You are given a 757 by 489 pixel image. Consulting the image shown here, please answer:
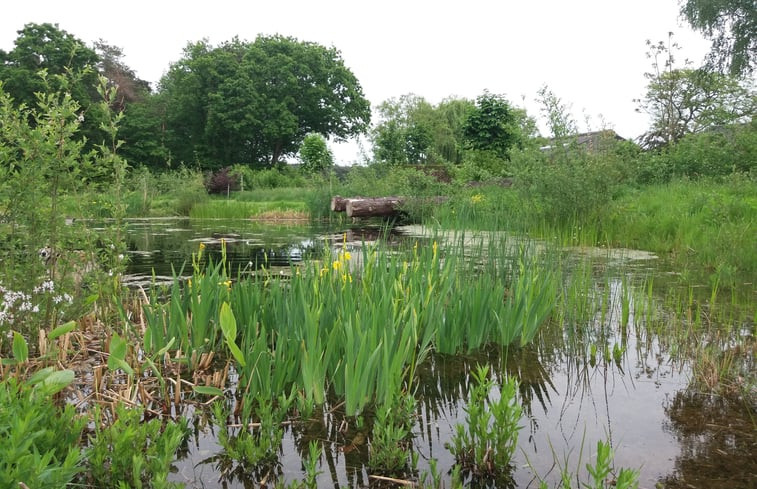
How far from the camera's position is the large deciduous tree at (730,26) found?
19203mm

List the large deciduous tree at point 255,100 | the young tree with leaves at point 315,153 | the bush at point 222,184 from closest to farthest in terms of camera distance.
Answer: the bush at point 222,184, the young tree with leaves at point 315,153, the large deciduous tree at point 255,100

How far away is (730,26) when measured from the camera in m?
19.8

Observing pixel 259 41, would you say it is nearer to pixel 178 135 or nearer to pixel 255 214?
pixel 178 135

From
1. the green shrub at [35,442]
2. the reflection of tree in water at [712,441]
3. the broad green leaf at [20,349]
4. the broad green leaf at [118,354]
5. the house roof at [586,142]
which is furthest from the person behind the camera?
the house roof at [586,142]

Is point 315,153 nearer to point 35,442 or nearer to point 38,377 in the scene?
point 38,377

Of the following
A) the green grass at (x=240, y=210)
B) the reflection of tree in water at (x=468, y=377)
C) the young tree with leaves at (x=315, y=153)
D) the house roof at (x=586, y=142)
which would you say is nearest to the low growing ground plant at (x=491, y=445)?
the reflection of tree in water at (x=468, y=377)

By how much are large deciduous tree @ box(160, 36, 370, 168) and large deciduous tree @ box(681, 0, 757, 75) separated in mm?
26560

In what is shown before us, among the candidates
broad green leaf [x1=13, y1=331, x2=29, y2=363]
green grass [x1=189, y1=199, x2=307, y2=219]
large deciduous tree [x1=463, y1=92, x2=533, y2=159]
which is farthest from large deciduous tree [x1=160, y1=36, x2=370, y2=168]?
broad green leaf [x1=13, y1=331, x2=29, y2=363]

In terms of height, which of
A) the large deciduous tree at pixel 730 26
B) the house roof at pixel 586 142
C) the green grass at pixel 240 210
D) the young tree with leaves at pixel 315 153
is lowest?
the green grass at pixel 240 210

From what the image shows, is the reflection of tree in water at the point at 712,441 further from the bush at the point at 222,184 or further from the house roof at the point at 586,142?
the bush at the point at 222,184

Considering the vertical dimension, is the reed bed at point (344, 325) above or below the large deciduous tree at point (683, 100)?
below

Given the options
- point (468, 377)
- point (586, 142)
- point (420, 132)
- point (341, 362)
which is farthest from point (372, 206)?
point (420, 132)

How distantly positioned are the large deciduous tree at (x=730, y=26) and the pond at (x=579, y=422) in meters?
20.8

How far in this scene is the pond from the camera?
6.20ft
